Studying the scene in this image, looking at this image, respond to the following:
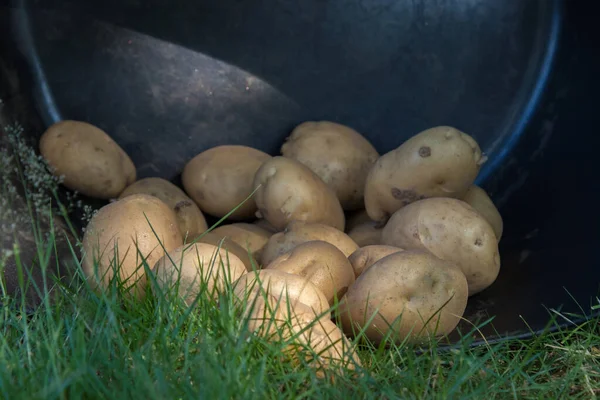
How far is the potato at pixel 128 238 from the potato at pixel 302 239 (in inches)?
6.2

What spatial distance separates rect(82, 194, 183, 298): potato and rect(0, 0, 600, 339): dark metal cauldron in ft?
1.59

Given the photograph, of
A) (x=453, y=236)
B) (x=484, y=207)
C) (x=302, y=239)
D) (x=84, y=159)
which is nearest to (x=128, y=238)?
(x=302, y=239)

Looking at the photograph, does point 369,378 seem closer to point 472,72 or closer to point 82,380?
point 82,380

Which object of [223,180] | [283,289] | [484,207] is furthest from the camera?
[223,180]

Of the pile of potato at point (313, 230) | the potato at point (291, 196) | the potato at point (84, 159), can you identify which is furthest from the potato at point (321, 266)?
the potato at point (84, 159)

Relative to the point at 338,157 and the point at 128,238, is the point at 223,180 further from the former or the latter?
the point at 128,238

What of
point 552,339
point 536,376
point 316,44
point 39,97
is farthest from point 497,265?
point 39,97

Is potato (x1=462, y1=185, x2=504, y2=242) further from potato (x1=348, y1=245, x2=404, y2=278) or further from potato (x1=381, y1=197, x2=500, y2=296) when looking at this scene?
potato (x1=348, y1=245, x2=404, y2=278)

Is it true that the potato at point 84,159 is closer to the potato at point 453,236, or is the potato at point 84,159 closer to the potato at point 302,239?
the potato at point 302,239

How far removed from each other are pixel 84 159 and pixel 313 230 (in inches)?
19.9

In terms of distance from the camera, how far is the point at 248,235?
1.60m

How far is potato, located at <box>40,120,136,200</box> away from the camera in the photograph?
5.55 feet

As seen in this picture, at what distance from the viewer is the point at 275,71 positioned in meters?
1.94

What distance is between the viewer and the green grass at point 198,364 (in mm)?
945
